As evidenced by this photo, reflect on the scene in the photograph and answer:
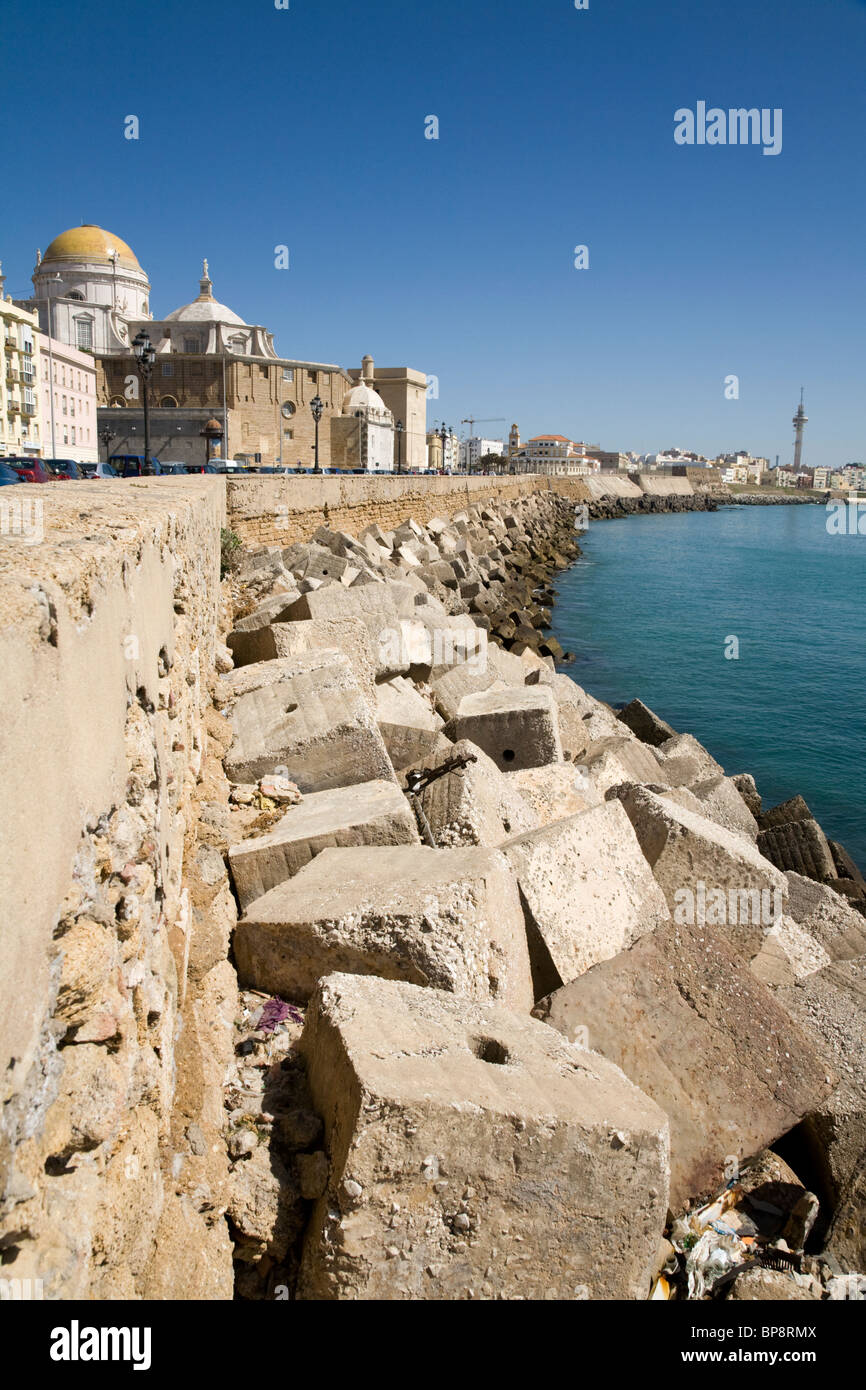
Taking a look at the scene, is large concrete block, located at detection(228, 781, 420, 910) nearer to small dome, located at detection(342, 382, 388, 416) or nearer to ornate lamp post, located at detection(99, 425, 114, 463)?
ornate lamp post, located at detection(99, 425, 114, 463)

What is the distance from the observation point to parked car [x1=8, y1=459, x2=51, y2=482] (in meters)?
13.0

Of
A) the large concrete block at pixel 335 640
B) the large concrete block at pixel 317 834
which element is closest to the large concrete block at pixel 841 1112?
the large concrete block at pixel 317 834

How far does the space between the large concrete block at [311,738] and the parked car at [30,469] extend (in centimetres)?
973

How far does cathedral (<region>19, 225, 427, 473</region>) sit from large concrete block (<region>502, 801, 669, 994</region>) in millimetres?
38918

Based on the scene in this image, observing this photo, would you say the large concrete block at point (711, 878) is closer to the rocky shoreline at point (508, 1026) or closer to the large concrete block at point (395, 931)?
the rocky shoreline at point (508, 1026)

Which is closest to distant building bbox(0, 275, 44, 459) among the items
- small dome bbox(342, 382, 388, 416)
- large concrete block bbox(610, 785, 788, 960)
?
small dome bbox(342, 382, 388, 416)

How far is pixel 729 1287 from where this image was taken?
2988mm

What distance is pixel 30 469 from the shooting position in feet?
44.3

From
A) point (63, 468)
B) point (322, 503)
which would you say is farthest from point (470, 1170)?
point (63, 468)

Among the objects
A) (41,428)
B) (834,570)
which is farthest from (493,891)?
(834,570)

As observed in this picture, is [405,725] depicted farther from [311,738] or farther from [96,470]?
[96,470]

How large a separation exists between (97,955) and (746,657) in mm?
19560

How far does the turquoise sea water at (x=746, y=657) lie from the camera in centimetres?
1205

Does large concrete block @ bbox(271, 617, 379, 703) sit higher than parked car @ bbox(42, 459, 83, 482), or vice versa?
parked car @ bbox(42, 459, 83, 482)
